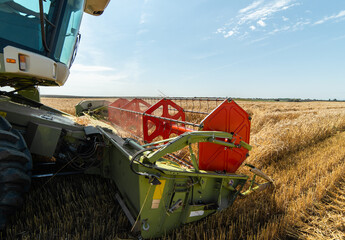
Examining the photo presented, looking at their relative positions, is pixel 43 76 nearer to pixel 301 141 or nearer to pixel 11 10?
pixel 11 10

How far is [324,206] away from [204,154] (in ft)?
5.46

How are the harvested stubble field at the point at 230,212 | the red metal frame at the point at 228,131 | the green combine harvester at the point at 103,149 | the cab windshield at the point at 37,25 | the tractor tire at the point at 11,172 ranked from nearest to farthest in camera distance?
the tractor tire at the point at 11,172, the green combine harvester at the point at 103,149, the harvested stubble field at the point at 230,212, the cab windshield at the point at 37,25, the red metal frame at the point at 228,131

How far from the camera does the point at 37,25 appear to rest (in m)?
2.30

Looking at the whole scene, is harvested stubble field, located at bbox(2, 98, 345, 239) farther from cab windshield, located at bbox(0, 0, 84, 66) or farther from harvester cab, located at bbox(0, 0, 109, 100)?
cab windshield, located at bbox(0, 0, 84, 66)

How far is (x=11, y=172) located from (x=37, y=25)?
5.33 feet

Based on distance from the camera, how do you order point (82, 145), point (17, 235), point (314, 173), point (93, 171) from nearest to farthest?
point (17, 235) → point (82, 145) → point (93, 171) → point (314, 173)

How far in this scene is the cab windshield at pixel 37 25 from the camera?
2166 millimetres

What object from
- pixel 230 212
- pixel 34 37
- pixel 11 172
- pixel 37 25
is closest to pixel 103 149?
pixel 11 172

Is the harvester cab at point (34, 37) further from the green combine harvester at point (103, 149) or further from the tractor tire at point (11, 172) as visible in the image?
the tractor tire at point (11, 172)

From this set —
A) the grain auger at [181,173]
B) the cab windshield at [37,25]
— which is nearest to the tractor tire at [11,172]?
the grain auger at [181,173]

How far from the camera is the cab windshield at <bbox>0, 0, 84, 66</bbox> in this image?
7.11ft

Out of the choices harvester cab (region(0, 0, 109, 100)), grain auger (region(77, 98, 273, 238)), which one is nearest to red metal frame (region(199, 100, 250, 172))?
grain auger (region(77, 98, 273, 238))

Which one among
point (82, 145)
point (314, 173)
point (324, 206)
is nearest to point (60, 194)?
point (82, 145)

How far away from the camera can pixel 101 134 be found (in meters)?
2.71
